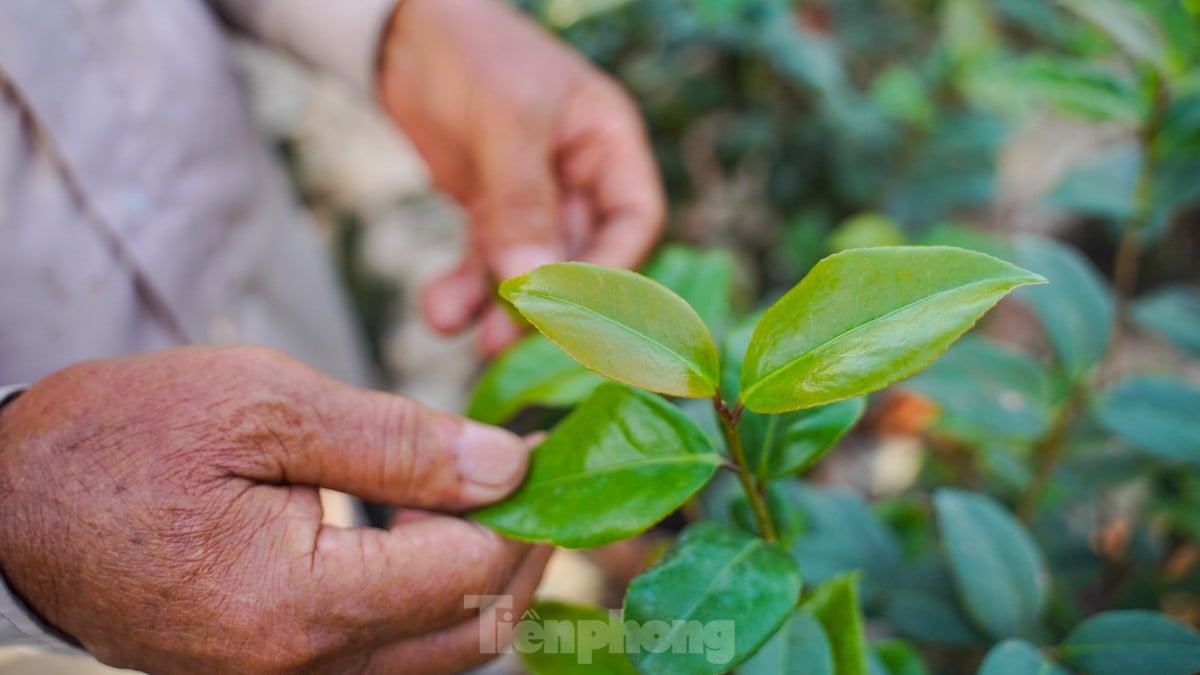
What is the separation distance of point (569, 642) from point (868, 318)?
19.1 inches

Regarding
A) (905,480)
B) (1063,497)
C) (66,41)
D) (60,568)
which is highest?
(66,41)

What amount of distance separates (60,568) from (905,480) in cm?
150

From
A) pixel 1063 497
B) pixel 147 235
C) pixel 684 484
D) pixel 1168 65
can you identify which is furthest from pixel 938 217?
pixel 147 235

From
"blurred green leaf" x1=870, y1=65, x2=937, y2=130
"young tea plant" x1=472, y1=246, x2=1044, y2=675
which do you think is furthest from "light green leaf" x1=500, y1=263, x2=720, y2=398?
"blurred green leaf" x1=870, y1=65, x2=937, y2=130

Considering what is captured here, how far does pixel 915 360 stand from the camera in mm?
435

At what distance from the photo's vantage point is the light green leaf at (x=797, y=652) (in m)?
0.60

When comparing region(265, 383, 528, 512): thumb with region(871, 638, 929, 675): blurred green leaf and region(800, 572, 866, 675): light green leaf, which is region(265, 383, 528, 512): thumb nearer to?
region(800, 572, 866, 675): light green leaf

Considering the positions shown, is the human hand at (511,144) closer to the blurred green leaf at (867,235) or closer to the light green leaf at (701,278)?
the light green leaf at (701,278)

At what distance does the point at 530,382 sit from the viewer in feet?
2.46

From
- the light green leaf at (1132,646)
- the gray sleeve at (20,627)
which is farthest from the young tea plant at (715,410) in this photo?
the gray sleeve at (20,627)

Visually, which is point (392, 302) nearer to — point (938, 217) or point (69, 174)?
point (69, 174)

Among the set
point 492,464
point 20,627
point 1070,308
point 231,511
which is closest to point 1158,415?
point 1070,308

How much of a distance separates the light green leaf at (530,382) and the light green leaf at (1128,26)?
0.62 m

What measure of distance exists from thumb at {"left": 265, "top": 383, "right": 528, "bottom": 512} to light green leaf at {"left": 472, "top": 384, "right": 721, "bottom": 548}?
1.4 inches
